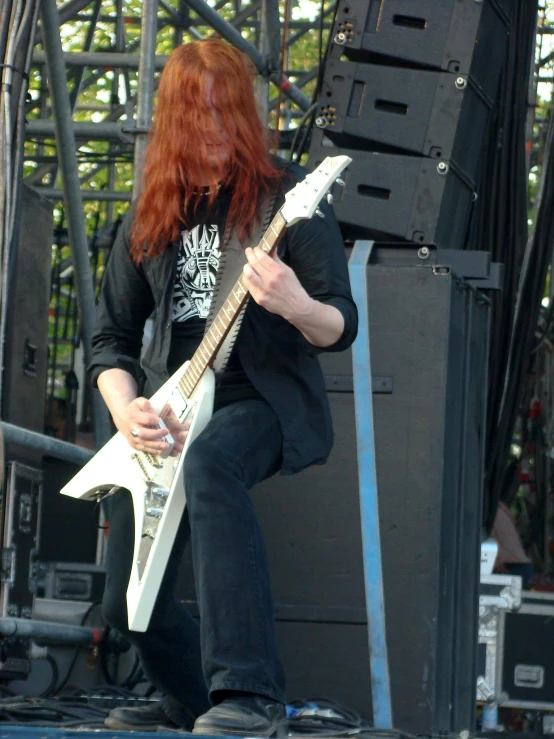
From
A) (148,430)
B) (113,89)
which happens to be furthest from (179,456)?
(113,89)

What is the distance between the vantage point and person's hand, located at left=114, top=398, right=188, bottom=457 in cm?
275

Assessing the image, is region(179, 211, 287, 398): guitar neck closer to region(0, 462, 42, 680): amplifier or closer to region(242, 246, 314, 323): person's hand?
region(242, 246, 314, 323): person's hand

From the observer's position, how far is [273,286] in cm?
253

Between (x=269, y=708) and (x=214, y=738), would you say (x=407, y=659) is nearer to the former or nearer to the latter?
(x=269, y=708)

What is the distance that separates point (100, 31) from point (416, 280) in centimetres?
910

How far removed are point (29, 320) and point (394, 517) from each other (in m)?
1.44

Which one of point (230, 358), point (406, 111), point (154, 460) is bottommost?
point (154, 460)

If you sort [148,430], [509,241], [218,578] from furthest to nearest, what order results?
1. [509,241]
2. [148,430]
3. [218,578]

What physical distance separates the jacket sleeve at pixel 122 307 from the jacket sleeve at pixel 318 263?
1.43 feet

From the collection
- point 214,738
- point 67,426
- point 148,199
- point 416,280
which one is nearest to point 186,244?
point 148,199

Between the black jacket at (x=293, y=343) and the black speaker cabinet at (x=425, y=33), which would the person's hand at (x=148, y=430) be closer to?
the black jacket at (x=293, y=343)

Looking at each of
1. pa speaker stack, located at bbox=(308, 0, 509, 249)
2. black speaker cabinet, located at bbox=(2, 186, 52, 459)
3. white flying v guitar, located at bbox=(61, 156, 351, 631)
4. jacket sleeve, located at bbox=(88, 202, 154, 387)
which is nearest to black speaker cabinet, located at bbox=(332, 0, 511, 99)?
pa speaker stack, located at bbox=(308, 0, 509, 249)

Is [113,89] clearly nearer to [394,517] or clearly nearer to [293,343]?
[394,517]

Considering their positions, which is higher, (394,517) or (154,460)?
(154,460)
